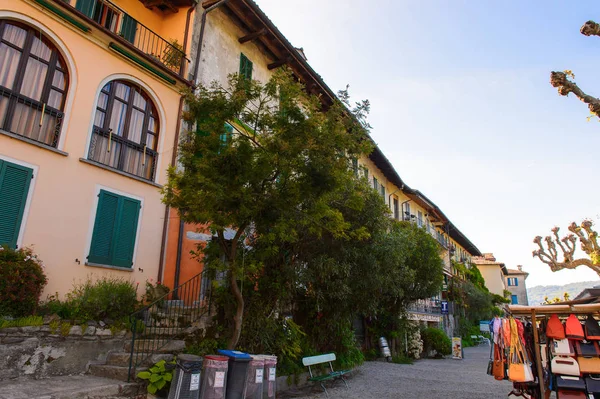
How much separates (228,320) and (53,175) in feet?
15.4

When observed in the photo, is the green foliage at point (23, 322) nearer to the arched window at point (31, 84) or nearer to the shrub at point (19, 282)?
the shrub at point (19, 282)

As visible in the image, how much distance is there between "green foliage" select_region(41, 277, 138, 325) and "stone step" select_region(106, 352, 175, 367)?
2.34 feet

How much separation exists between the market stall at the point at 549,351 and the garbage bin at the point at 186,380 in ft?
15.5

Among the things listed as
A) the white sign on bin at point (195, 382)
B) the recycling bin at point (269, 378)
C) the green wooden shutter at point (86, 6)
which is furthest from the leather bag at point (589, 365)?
the green wooden shutter at point (86, 6)

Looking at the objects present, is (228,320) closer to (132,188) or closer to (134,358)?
(134,358)

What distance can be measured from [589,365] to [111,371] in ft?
24.3

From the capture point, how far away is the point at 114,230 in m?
9.10

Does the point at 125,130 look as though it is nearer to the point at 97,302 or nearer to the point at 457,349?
the point at 97,302

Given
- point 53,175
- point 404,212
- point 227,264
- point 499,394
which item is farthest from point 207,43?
point 404,212

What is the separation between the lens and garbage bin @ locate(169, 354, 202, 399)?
5.98 m

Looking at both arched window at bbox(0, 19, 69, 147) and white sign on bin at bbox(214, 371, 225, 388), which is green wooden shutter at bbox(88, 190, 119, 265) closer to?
arched window at bbox(0, 19, 69, 147)

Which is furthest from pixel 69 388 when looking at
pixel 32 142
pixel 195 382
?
pixel 32 142

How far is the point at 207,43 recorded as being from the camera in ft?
40.1

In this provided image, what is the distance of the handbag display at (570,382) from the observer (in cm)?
584
